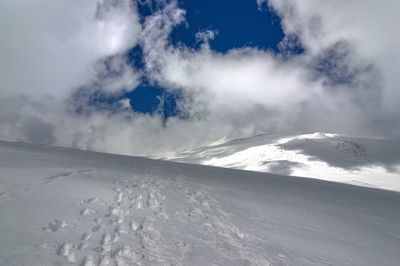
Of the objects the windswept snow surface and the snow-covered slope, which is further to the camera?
the snow-covered slope

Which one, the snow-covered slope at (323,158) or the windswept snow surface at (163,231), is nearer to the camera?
the windswept snow surface at (163,231)

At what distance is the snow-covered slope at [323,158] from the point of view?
321 ft

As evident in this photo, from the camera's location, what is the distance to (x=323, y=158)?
126 metres

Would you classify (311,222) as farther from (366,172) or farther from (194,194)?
(366,172)

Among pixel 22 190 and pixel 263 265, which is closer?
pixel 263 265

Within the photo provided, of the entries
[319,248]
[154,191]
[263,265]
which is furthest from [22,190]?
[319,248]

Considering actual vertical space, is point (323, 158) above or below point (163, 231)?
above

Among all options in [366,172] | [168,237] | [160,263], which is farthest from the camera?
[366,172]

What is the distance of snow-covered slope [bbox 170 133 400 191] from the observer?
9781 cm

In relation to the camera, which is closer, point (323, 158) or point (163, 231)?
point (163, 231)

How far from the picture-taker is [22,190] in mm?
10312

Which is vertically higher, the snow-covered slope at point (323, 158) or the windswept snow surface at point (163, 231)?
the snow-covered slope at point (323, 158)

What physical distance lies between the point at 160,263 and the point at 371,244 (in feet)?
23.7

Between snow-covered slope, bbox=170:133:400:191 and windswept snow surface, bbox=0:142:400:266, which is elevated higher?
snow-covered slope, bbox=170:133:400:191
